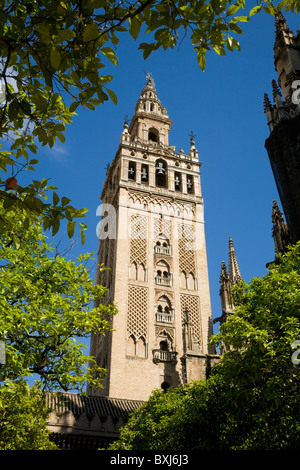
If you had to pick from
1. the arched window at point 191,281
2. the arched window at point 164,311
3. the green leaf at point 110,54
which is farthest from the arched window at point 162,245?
the green leaf at point 110,54

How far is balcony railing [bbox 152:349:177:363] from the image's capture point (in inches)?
1066

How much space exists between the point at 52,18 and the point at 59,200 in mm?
1489

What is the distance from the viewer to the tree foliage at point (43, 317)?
8.68m

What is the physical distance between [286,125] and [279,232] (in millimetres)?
4269

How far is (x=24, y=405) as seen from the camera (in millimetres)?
10836

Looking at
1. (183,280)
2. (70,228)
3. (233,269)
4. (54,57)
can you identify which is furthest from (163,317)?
(54,57)

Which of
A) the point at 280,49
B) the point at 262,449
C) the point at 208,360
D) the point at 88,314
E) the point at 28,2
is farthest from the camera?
the point at 208,360

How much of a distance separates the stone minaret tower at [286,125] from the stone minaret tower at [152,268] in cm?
1169

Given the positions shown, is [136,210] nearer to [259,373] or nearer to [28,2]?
[259,373]

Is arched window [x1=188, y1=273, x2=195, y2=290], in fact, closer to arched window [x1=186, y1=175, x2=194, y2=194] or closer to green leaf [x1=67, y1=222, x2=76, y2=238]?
arched window [x1=186, y1=175, x2=194, y2=194]

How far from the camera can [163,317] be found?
28922mm

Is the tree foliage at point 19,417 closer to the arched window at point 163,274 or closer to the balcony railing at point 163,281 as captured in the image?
the balcony railing at point 163,281

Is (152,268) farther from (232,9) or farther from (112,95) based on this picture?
(232,9)
